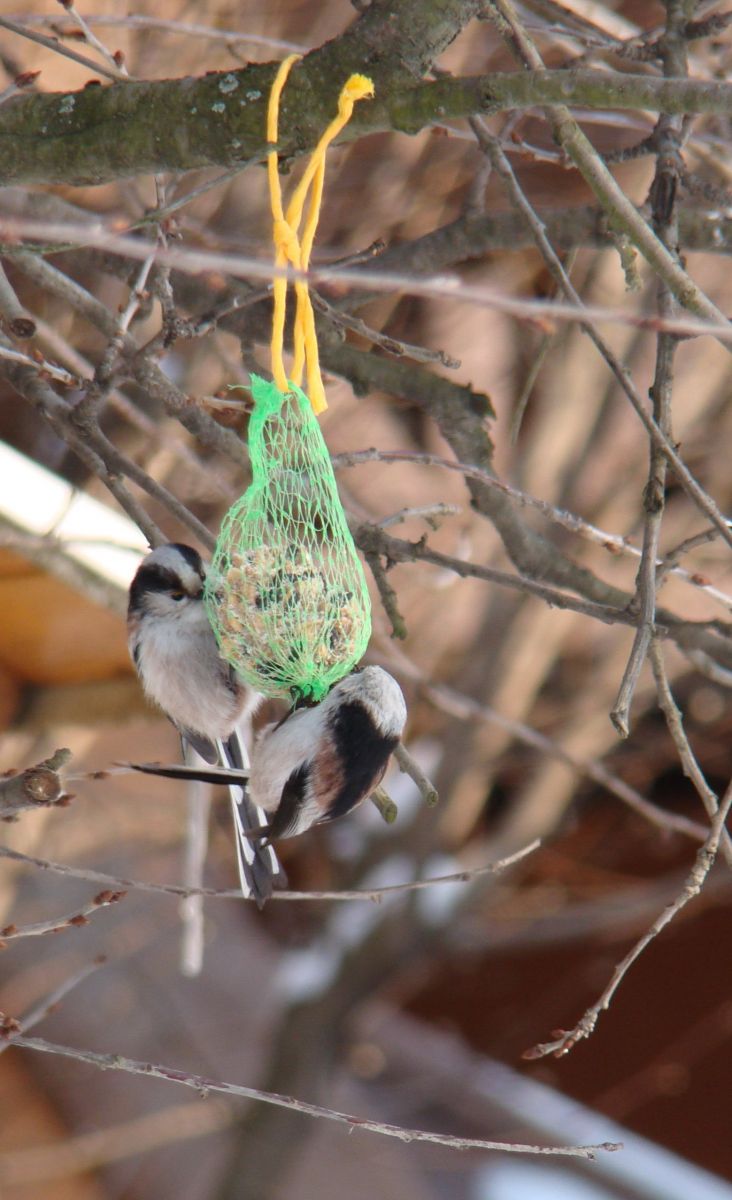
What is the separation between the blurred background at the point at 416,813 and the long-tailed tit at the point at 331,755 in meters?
0.94

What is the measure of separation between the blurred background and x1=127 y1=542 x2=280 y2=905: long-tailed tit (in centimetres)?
72

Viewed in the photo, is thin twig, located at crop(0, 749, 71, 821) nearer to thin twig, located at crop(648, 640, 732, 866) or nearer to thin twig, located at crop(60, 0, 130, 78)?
thin twig, located at crop(648, 640, 732, 866)

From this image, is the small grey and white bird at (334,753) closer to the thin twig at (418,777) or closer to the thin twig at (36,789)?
the thin twig at (418,777)

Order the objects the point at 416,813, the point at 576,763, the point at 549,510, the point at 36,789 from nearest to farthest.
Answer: the point at 36,789
the point at 549,510
the point at 576,763
the point at 416,813

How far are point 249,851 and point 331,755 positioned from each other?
31cm

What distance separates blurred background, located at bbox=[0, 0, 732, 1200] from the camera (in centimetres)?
285

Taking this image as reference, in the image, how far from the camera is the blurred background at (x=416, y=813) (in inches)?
112

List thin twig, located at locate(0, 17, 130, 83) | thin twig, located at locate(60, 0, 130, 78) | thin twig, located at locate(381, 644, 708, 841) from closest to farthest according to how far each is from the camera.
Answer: thin twig, located at locate(0, 17, 130, 83)
thin twig, located at locate(60, 0, 130, 78)
thin twig, located at locate(381, 644, 708, 841)

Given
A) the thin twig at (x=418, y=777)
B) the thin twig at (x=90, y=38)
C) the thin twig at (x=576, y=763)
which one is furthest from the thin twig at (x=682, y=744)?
the thin twig at (x=90, y=38)

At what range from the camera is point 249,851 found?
1544 mm

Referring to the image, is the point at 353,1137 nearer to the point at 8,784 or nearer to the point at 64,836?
the point at 64,836

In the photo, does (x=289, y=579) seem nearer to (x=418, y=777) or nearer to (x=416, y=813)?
(x=418, y=777)

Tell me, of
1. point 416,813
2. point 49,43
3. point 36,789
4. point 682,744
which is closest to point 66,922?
point 36,789

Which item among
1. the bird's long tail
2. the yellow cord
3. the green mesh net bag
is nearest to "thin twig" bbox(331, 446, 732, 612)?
the green mesh net bag
